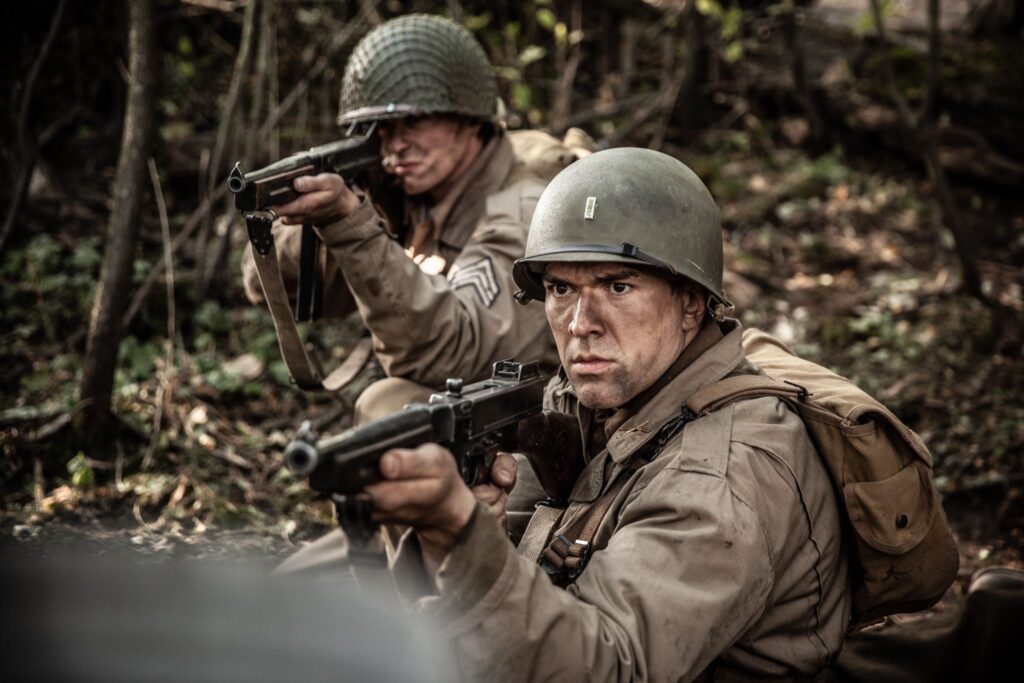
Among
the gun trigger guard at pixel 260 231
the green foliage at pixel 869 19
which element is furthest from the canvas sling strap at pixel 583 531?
the green foliage at pixel 869 19

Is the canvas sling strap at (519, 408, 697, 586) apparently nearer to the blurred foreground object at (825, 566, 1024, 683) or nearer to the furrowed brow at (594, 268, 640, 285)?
the furrowed brow at (594, 268, 640, 285)

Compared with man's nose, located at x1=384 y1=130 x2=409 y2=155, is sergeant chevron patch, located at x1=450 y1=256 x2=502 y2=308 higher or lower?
lower

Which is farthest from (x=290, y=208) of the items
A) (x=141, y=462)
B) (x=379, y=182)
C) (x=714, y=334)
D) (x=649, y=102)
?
(x=649, y=102)

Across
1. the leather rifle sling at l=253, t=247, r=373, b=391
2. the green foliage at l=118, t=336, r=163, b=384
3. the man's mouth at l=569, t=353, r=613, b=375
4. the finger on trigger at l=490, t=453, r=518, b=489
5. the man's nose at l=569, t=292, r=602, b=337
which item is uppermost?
the man's nose at l=569, t=292, r=602, b=337

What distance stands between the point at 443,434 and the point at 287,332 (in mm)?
2490

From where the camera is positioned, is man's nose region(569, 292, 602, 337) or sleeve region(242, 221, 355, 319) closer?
man's nose region(569, 292, 602, 337)

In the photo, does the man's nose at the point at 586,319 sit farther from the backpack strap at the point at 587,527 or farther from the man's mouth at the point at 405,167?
the man's mouth at the point at 405,167

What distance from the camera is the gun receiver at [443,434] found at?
1843 mm

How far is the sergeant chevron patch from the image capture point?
445 centimetres

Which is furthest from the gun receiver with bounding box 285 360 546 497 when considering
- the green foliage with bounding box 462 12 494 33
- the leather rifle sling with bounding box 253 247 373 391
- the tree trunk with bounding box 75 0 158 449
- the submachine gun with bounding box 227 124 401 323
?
the green foliage with bounding box 462 12 494 33

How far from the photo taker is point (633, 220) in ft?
9.27

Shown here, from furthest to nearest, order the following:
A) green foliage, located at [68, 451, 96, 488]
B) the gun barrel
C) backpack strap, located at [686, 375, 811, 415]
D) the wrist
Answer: green foliage, located at [68, 451, 96, 488], backpack strap, located at [686, 375, 811, 415], the wrist, the gun barrel

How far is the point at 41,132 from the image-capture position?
7570 millimetres

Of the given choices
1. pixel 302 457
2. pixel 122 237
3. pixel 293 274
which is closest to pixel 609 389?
pixel 302 457
